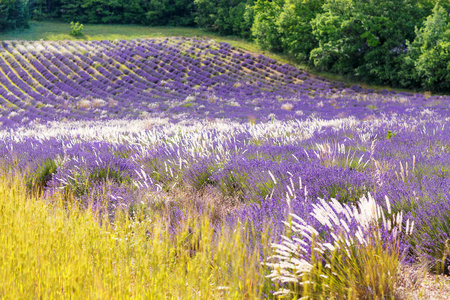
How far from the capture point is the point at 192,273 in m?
1.83

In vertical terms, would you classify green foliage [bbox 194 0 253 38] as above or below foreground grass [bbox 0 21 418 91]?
above

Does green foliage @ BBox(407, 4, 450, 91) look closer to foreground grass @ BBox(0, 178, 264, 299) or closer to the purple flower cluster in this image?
the purple flower cluster

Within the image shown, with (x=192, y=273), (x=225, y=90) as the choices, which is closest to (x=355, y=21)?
(x=225, y=90)

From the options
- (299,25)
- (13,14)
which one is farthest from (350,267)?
(13,14)

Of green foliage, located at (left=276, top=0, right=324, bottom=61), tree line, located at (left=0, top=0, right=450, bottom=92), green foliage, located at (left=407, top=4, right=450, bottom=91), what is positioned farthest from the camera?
green foliage, located at (left=276, top=0, right=324, bottom=61)

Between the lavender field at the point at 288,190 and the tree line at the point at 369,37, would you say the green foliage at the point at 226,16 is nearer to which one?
the tree line at the point at 369,37

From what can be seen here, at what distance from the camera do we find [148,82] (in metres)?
32.8

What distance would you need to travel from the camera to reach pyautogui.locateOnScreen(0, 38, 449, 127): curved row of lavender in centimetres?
2350

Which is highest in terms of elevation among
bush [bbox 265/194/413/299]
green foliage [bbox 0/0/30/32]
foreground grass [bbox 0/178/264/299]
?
bush [bbox 265/194/413/299]

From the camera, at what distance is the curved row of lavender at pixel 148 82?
23.5 meters

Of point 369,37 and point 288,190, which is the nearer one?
point 288,190

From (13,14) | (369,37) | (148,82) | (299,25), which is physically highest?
(299,25)

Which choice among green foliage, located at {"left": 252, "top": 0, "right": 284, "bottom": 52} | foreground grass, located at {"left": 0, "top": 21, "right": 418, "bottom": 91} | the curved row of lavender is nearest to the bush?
the curved row of lavender

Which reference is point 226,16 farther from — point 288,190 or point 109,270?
point 109,270
